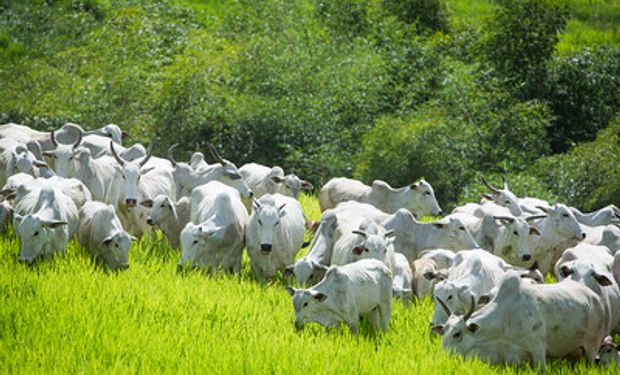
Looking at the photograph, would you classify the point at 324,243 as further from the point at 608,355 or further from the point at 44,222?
the point at 608,355

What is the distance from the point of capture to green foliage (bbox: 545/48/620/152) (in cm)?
2067

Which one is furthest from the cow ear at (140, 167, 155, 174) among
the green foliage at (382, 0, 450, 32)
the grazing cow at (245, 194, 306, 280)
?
the green foliage at (382, 0, 450, 32)

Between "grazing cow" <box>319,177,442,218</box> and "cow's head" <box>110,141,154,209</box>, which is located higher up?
"cow's head" <box>110,141,154,209</box>

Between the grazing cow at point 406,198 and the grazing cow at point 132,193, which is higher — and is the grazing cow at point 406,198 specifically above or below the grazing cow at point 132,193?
below

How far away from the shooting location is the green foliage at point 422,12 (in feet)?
76.8

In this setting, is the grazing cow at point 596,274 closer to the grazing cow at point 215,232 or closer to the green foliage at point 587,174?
the grazing cow at point 215,232

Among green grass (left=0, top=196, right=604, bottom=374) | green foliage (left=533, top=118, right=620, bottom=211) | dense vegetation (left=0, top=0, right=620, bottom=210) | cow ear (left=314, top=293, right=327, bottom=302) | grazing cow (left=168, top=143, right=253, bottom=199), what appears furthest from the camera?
dense vegetation (left=0, top=0, right=620, bottom=210)

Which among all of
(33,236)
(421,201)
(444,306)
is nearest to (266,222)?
(33,236)

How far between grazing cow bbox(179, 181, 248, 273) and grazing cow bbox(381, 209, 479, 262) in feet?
6.01

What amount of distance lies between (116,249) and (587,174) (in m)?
9.50

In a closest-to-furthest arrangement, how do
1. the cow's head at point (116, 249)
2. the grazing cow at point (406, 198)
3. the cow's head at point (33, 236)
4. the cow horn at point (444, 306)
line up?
the cow horn at point (444, 306), the cow's head at point (33, 236), the cow's head at point (116, 249), the grazing cow at point (406, 198)

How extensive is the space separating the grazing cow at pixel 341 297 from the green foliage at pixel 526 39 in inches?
475

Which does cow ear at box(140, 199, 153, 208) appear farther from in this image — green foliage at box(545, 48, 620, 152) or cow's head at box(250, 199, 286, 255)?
green foliage at box(545, 48, 620, 152)

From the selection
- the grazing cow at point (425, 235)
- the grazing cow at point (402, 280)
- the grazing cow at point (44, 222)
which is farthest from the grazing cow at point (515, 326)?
the grazing cow at point (44, 222)
